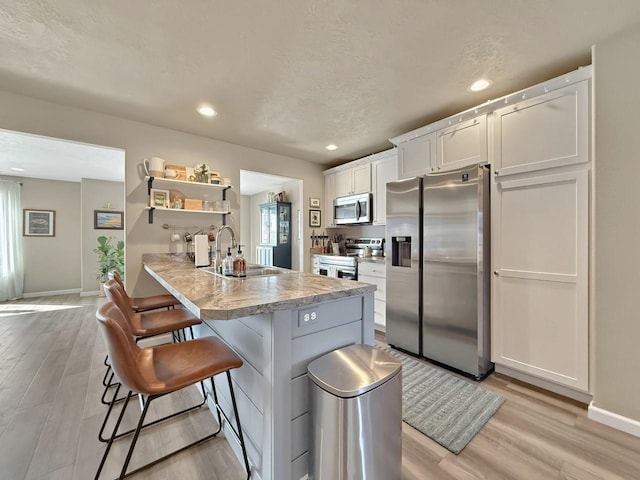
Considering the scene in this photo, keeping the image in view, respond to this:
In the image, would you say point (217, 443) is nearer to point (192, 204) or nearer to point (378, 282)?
point (378, 282)

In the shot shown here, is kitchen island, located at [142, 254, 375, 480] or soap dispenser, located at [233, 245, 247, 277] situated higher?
soap dispenser, located at [233, 245, 247, 277]

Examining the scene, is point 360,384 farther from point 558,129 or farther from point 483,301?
point 558,129

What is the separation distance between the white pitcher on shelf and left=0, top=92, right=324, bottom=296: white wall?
0.09 m

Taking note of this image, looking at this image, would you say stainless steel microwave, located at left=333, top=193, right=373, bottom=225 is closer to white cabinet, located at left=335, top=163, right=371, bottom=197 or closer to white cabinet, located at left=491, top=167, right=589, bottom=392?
white cabinet, located at left=335, top=163, right=371, bottom=197

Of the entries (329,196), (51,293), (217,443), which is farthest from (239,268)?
(51,293)

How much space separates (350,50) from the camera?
71.0 inches

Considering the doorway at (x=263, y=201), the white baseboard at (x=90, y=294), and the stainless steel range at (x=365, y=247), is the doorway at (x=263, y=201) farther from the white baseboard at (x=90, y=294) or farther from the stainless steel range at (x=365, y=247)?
the white baseboard at (x=90, y=294)

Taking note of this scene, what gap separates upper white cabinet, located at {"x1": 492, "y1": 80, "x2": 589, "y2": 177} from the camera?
6.19 feet

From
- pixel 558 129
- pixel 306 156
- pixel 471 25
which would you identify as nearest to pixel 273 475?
pixel 471 25

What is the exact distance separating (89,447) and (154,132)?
9.71 ft

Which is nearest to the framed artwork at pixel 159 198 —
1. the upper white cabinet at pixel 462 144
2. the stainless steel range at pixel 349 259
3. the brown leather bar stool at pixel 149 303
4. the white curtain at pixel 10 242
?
the brown leather bar stool at pixel 149 303

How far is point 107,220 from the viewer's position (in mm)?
5934

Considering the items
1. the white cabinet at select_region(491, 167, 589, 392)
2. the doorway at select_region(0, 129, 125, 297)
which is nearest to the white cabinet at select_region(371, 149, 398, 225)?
the white cabinet at select_region(491, 167, 589, 392)

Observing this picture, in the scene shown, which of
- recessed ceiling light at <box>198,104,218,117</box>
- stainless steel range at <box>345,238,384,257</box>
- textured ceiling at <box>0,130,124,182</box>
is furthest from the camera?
stainless steel range at <box>345,238,384,257</box>
